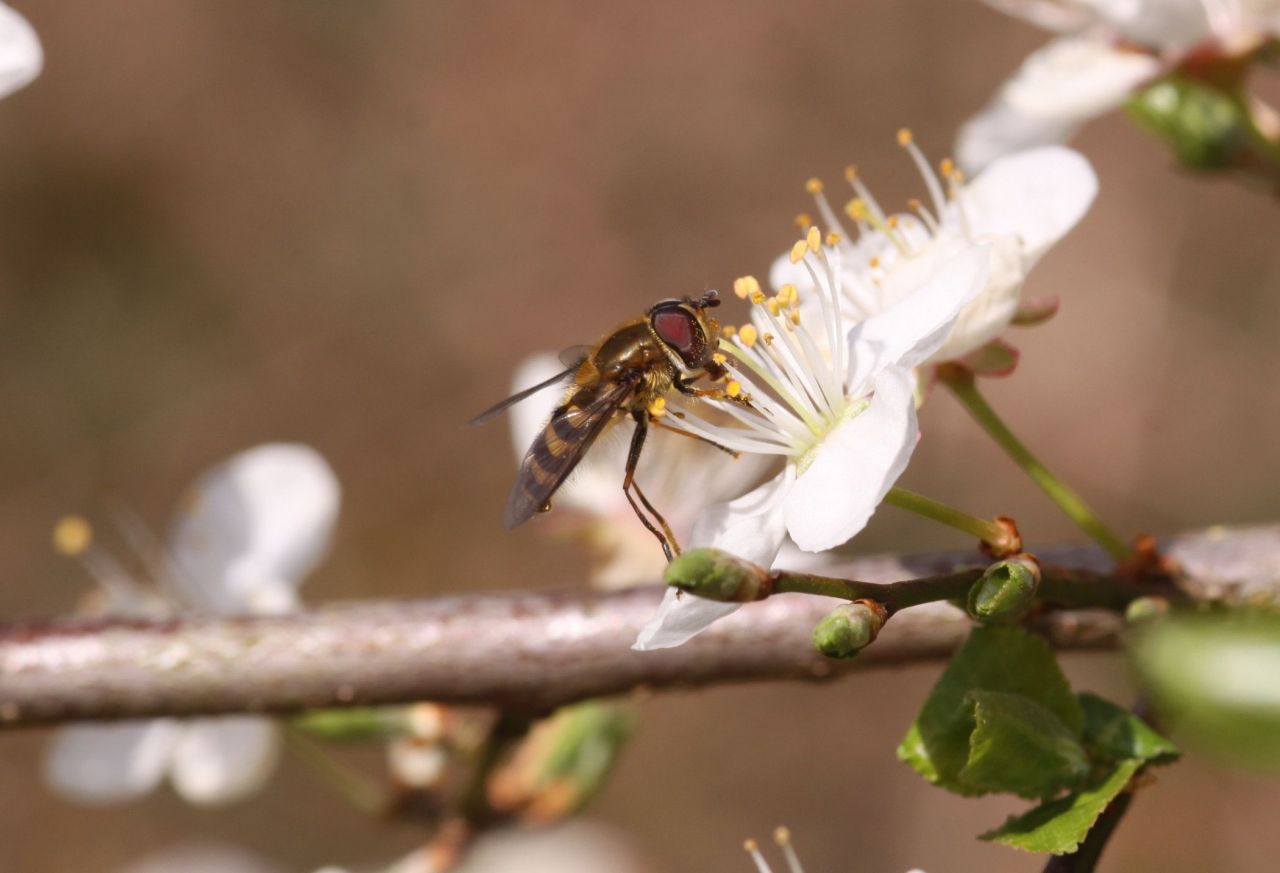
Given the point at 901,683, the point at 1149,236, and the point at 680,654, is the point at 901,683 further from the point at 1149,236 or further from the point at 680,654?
the point at 680,654

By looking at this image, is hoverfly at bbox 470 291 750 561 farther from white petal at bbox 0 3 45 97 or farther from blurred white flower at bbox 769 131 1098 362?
white petal at bbox 0 3 45 97

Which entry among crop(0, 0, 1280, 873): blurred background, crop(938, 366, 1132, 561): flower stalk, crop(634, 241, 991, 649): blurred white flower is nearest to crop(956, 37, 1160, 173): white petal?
crop(634, 241, 991, 649): blurred white flower

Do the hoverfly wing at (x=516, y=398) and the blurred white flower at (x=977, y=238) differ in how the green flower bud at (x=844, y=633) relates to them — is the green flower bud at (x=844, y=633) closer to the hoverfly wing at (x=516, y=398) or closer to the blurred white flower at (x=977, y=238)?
the blurred white flower at (x=977, y=238)

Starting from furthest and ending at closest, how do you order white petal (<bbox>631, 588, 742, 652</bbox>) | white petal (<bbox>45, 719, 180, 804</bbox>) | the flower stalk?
white petal (<bbox>45, 719, 180, 804</bbox>)
the flower stalk
white petal (<bbox>631, 588, 742, 652</bbox>)

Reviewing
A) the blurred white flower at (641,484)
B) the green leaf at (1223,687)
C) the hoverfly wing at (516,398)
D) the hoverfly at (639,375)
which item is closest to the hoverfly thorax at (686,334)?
the hoverfly at (639,375)

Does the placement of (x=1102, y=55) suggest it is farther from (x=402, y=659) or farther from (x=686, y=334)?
(x=402, y=659)

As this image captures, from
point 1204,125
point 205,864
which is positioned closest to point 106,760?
point 205,864
